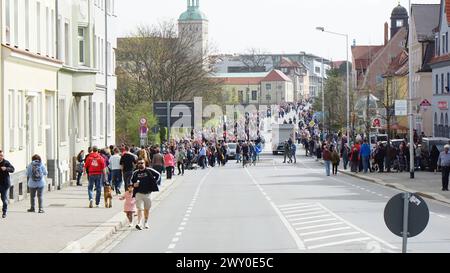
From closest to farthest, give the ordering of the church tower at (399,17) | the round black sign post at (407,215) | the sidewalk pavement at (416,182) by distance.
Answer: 1. the round black sign post at (407,215)
2. the sidewalk pavement at (416,182)
3. the church tower at (399,17)

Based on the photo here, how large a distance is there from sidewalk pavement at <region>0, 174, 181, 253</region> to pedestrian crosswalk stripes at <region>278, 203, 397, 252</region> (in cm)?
403

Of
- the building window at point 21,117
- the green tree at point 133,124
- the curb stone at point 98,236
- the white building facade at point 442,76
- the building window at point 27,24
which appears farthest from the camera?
the green tree at point 133,124

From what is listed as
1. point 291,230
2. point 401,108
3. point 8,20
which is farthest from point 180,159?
point 291,230

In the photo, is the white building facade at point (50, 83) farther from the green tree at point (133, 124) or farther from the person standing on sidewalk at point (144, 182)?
the green tree at point (133, 124)

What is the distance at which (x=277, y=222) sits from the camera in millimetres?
25859

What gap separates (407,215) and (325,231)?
9.87 m

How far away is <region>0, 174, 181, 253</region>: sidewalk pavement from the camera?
1970cm

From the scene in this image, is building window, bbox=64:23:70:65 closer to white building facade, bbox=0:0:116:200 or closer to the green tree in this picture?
white building facade, bbox=0:0:116:200

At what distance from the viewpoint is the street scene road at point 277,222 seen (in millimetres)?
19734

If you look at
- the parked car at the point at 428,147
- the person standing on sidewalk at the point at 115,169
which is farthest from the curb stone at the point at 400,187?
the person standing on sidewalk at the point at 115,169

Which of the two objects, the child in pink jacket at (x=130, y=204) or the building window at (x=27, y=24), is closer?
the child in pink jacket at (x=130, y=204)

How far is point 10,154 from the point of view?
1334 inches

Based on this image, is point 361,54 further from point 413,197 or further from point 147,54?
point 413,197

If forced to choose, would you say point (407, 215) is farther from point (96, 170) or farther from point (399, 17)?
point (399, 17)
